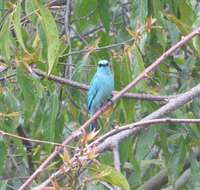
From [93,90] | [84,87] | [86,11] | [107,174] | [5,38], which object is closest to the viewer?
[107,174]

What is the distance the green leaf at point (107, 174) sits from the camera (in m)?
2.08

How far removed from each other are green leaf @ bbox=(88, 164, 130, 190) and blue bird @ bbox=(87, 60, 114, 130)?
→ 1.32 metres

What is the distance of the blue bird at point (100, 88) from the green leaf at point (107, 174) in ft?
4.33

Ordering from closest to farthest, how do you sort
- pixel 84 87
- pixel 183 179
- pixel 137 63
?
pixel 137 63 → pixel 84 87 → pixel 183 179

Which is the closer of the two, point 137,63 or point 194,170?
point 137,63

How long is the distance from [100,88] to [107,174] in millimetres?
1618

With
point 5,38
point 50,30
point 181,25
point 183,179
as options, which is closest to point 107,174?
point 50,30

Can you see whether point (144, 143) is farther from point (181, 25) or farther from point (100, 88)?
point (181, 25)

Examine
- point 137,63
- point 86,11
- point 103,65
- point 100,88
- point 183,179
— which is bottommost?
point 183,179

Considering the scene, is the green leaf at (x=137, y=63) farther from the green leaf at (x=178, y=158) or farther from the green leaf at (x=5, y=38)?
the green leaf at (x=178, y=158)

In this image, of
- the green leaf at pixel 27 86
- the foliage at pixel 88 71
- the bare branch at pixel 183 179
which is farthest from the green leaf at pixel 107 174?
the bare branch at pixel 183 179

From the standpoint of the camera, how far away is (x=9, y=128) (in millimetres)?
3412

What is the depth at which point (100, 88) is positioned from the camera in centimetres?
370

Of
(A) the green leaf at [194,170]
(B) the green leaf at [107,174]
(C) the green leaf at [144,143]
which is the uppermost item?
(B) the green leaf at [107,174]
